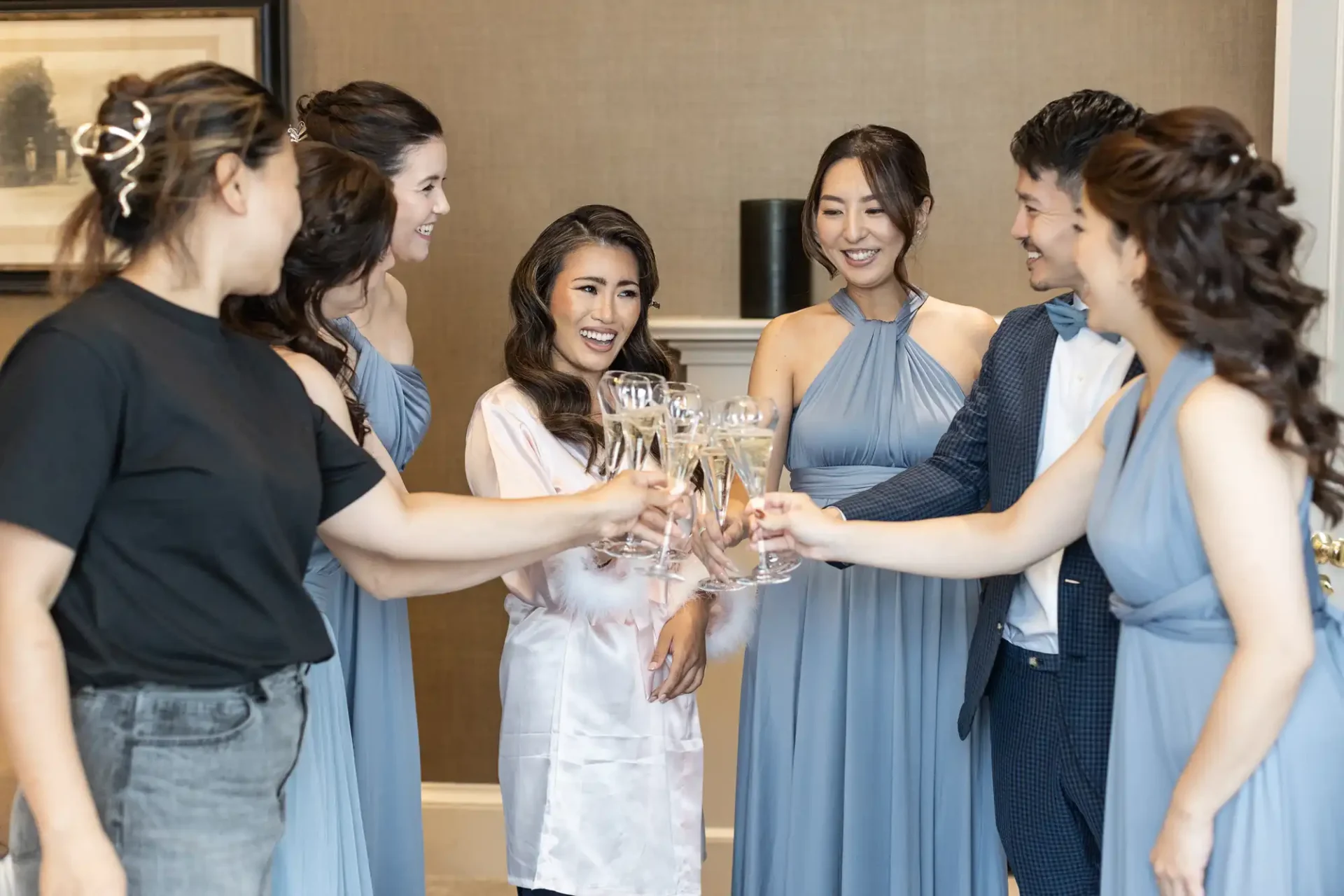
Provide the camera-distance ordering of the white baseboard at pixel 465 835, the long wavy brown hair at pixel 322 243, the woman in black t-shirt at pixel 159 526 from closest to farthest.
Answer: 1. the woman in black t-shirt at pixel 159 526
2. the long wavy brown hair at pixel 322 243
3. the white baseboard at pixel 465 835

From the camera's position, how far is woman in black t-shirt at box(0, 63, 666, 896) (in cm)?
142

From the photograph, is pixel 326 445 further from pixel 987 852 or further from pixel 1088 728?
pixel 987 852

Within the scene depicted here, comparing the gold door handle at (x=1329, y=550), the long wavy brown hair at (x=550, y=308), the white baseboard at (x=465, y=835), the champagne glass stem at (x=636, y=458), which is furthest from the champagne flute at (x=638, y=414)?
the white baseboard at (x=465, y=835)

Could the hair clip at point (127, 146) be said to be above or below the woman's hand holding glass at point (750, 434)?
above

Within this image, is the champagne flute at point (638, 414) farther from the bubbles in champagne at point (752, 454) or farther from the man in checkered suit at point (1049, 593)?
the man in checkered suit at point (1049, 593)

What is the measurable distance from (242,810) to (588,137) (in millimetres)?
2581

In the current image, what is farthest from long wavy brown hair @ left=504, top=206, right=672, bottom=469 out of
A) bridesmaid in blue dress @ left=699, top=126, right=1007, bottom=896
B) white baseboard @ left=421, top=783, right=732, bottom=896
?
white baseboard @ left=421, top=783, right=732, bottom=896

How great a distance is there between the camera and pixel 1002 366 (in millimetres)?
2338

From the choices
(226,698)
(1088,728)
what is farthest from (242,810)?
(1088,728)

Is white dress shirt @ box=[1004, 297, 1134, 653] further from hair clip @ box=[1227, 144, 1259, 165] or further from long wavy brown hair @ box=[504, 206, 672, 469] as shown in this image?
long wavy brown hair @ box=[504, 206, 672, 469]

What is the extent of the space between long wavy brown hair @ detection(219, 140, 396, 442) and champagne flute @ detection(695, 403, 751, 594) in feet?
1.79

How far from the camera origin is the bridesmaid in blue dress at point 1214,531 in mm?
1603

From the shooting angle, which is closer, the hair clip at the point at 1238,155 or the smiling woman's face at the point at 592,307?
the hair clip at the point at 1238,155

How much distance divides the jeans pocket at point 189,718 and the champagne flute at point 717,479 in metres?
0.85
